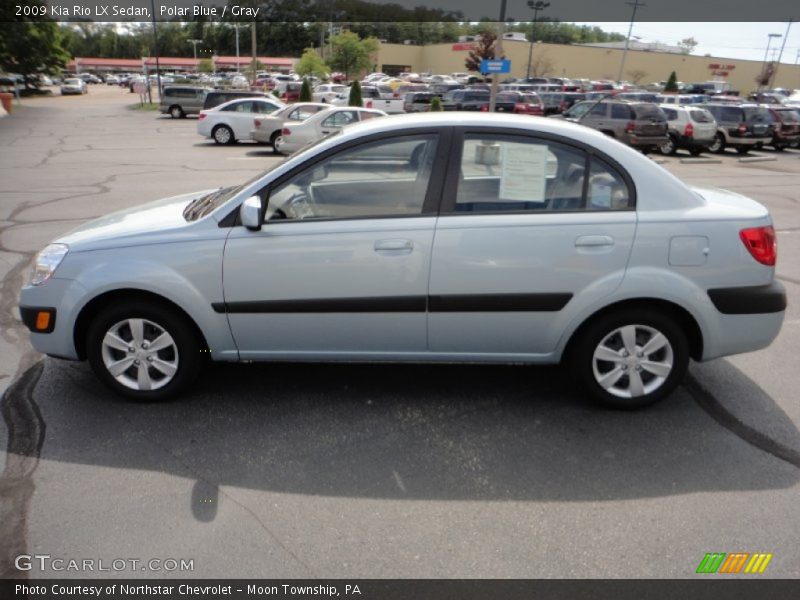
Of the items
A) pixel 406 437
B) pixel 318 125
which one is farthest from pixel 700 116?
pixel 406 437

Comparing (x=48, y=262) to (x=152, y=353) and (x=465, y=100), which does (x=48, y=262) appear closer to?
(x=152, y=353)

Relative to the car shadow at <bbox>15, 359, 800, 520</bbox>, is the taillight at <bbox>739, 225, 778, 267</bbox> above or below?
above

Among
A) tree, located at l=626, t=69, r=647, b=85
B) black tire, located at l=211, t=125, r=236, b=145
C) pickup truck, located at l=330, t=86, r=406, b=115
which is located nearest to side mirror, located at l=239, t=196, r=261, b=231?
black tire, located at l=211, t=125, r=236, b=145

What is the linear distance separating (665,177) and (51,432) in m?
3.87

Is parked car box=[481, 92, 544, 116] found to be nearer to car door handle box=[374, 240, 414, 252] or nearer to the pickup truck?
the pickup truck

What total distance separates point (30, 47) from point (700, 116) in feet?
182

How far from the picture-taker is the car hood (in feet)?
12.5

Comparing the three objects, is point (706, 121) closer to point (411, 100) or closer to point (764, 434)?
point (411, 100)

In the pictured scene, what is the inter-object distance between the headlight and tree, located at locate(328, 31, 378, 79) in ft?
174

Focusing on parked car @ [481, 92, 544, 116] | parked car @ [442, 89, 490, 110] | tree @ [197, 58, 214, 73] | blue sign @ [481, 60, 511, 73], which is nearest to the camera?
blue sign @ [481, 60, 511, 73]

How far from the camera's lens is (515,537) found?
9.43 ft
